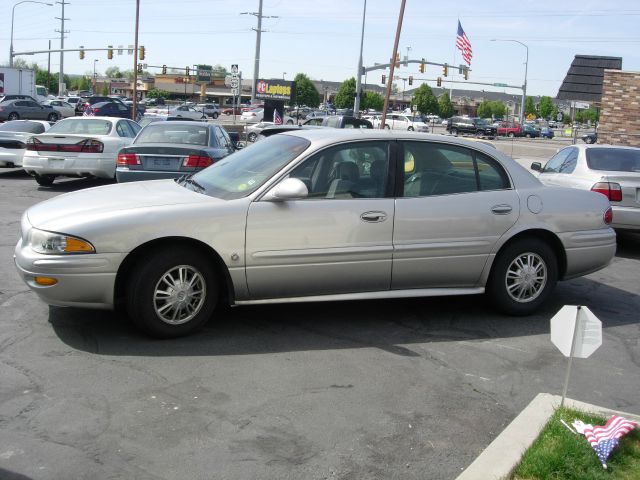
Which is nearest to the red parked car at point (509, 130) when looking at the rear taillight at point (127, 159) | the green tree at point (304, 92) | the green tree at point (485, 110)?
the green tree at point (304, 92)

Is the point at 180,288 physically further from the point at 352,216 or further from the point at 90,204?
the point at 352,216

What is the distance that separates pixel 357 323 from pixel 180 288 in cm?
158

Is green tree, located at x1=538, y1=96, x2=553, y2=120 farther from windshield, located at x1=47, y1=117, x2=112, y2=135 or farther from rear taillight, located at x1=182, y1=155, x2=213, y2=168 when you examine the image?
rear taillight, located at x1=182, y1=155, x2=213, y2=168

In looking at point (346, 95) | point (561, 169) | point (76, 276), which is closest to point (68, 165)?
point (561, 169)

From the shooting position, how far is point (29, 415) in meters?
4.17

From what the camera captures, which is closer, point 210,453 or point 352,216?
point 210,453

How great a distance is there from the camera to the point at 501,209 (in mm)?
6312

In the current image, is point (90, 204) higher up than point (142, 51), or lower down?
lower down

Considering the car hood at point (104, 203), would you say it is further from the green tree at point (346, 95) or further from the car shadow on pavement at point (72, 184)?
the green tree at point (346, 95)

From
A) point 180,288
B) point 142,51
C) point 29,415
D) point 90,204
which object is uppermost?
point 142,51

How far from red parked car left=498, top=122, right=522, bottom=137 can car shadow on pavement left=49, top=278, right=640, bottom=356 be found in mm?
60801

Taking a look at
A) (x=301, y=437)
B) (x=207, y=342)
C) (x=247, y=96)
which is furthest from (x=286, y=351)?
(x=247, y=96)

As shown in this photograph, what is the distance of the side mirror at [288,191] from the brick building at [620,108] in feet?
80.8

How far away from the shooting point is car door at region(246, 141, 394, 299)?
5594 mm
